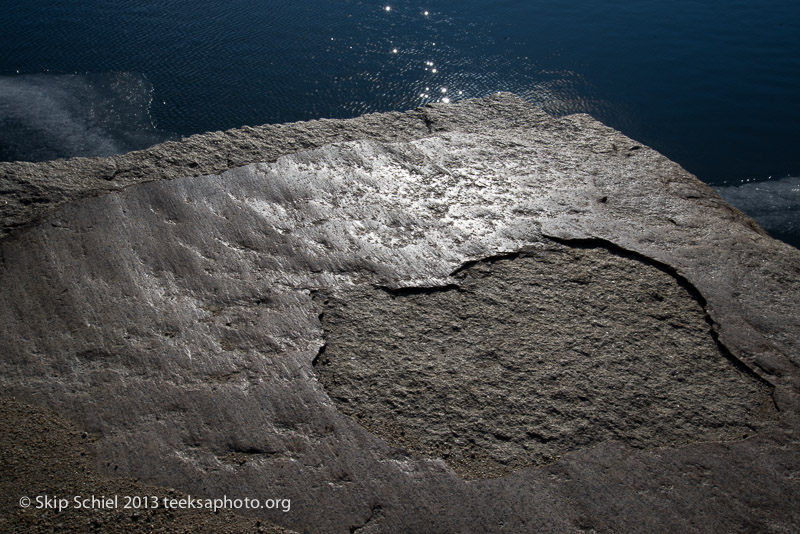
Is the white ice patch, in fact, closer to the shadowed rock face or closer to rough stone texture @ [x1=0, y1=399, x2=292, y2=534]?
rough stone texture @ [x1=0, y1=399, x2=292, y2=534]

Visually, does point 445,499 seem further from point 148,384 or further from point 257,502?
point 148,384

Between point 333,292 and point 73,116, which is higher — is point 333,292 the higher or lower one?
the lower one

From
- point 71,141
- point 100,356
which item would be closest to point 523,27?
point 71,141

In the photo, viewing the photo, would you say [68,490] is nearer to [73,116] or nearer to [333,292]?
[333,292]

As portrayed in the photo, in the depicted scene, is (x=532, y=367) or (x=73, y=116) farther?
(x=73, y=116)

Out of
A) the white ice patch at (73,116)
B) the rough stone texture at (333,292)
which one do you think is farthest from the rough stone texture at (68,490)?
the white ice patch at (73,116)

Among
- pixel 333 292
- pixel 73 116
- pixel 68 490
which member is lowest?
pixel 68 490

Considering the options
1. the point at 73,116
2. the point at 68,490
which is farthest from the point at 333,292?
the point at 73,116
